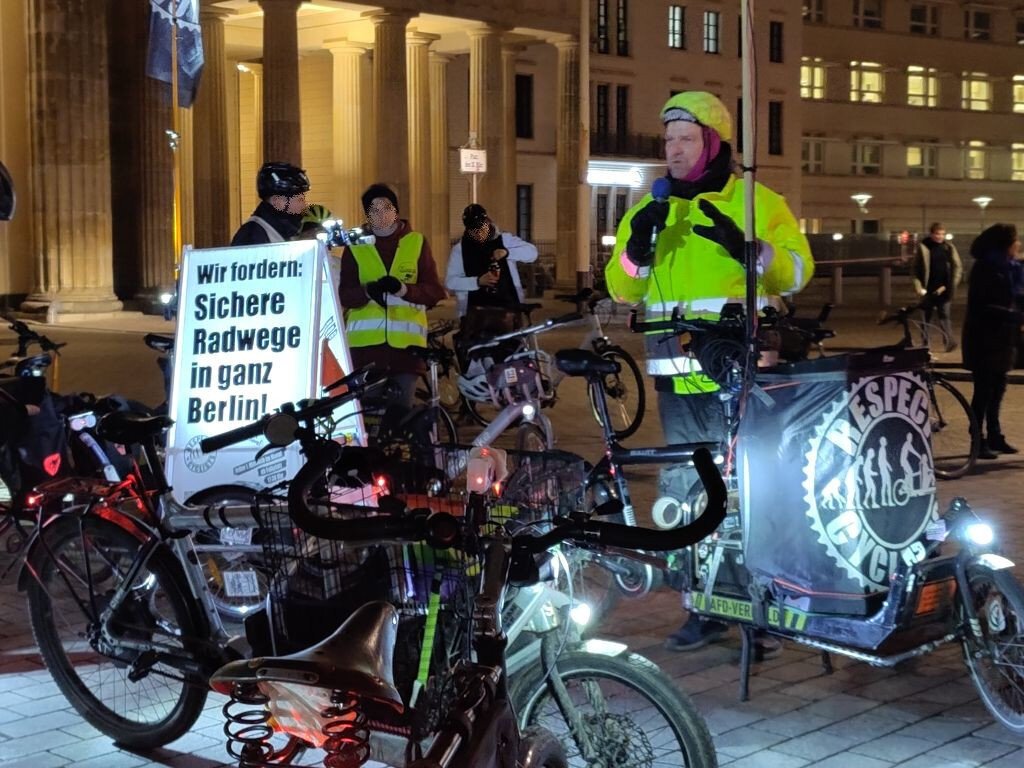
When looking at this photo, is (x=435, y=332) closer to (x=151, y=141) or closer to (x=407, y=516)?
(x=407, y=516)

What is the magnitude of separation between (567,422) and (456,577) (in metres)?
10.7

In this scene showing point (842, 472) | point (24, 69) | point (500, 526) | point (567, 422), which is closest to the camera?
point (500, 526)

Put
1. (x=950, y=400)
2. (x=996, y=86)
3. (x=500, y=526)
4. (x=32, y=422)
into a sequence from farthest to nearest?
1. (x=996, y=86)
2. (x=950, y=400)
3. (x=32, y=422)
4. (x=500, y=526)

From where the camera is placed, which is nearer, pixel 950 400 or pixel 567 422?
pixel 950 400

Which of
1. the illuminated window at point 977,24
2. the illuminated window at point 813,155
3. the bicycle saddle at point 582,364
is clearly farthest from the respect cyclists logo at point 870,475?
the illuminated window at point 977,24

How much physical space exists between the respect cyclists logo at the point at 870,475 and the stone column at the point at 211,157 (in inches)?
1162

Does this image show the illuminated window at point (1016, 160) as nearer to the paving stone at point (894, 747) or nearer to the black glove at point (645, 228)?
the black glove at point (645, 228)

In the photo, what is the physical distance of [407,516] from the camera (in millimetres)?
3008

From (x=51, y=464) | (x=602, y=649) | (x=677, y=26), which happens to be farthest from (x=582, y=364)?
Answer: (x=677, y=26)

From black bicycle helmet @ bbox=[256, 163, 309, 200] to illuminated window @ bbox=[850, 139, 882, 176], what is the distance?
222 ft

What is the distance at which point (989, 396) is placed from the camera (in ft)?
39.3

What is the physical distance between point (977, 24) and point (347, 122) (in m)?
47.9

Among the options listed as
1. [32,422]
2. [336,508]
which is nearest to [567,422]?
[32,422]

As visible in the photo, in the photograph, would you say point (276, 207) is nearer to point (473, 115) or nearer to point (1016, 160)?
point (473, 115)
